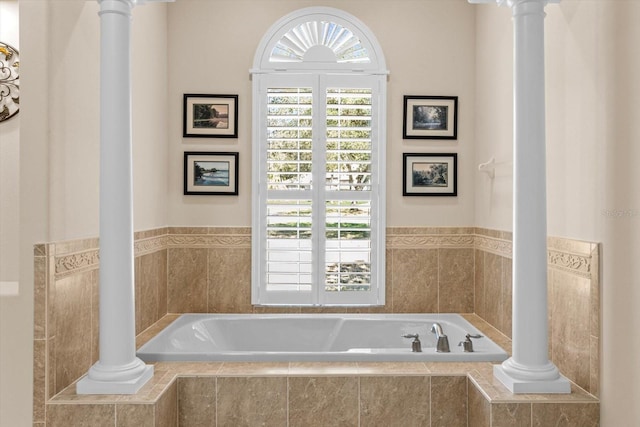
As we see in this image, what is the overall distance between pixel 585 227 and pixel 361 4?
7.56 feet

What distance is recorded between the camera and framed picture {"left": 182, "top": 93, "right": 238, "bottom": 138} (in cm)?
363

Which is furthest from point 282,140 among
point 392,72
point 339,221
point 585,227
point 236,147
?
point 585,227

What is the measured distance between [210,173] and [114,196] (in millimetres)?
1428

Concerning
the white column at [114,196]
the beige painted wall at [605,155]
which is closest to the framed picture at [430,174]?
the beige painted wall at [605,155]

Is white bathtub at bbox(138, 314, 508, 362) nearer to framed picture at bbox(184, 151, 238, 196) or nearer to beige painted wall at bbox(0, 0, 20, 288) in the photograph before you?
framed picture at bbox(184, 151, 238, 196)

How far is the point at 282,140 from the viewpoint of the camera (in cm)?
359

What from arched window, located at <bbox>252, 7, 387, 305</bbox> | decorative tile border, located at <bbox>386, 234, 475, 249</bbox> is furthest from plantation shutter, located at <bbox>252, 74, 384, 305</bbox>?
decorative tile border, located at <bbox>386, 234, 475, 249</bbox>

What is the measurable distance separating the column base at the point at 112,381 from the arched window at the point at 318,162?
144cm

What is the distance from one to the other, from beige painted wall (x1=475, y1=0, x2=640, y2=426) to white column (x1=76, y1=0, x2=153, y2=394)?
205 cm

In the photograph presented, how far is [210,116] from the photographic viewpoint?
11.9ft

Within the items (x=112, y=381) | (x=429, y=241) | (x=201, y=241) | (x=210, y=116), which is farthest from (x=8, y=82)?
(x=429, y=241)

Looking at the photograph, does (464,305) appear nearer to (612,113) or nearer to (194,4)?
(612,113)

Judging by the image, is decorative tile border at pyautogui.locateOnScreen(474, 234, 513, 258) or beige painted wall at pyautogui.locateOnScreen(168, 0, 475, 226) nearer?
decorative tile border at pyautogui.locateOnScreen(474, 234, 513, 258)

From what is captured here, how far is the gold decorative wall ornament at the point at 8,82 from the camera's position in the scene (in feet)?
9.50
